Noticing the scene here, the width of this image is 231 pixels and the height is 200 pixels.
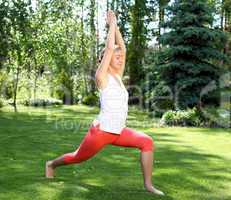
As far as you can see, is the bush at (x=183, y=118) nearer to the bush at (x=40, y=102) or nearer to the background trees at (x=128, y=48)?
the background trees at (x=128, y=48)

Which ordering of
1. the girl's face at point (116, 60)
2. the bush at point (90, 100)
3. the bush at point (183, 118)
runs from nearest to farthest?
Result: 1. the girl's face at point (116, 60)
2. the bush at point (183, 118)
3. the bush at point (90, 100)

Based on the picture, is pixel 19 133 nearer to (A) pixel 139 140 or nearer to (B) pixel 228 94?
(A) pixel 139 140

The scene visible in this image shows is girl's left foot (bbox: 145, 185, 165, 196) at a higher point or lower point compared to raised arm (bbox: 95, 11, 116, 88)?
lower

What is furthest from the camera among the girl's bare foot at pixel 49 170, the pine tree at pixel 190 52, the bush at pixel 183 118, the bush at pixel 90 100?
the bush at pixel 90 100

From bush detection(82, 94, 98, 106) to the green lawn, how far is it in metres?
16.4

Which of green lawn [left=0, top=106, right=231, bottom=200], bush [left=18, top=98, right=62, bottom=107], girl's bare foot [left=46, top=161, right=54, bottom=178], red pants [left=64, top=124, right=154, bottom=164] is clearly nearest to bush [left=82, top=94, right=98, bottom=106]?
Result: bush [left=18, top=98, right=62, bottom=107]

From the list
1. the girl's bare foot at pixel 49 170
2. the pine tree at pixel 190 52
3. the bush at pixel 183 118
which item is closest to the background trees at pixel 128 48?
the pine tree at pixel 190 52

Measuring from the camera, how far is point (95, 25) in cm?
3825

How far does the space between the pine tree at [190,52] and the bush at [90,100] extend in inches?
404

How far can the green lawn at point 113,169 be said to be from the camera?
5.70 metres

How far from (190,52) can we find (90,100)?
39.2 ft

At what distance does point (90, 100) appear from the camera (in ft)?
101

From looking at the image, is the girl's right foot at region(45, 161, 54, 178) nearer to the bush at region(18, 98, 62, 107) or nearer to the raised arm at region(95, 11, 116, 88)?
the raised arm at region(95, 11, 116, 88)

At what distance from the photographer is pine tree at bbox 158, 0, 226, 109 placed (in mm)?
19688
